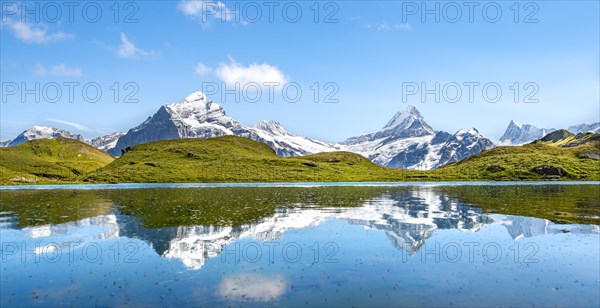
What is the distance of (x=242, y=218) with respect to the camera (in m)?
58.0

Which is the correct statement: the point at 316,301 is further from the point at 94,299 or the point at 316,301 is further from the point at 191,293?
the point at 94,299

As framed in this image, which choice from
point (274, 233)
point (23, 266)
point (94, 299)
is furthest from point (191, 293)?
point (274, 233)

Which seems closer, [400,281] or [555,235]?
[400,281]

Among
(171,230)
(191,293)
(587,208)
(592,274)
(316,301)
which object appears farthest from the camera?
(587,208)

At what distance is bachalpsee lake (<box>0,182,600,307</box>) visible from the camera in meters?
23.6

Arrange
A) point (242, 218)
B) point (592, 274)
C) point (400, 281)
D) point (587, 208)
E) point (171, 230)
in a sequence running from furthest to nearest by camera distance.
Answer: point (587, 208) < point (242, 218) < point (171, 230) < point (592, 274) < point (400, 281)

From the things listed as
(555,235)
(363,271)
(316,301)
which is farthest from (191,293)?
(555,235)

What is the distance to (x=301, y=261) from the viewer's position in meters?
32.6

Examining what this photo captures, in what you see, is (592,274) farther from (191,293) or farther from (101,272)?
(101,272)

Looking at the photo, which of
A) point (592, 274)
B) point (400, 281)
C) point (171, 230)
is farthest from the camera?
point (171, 230)

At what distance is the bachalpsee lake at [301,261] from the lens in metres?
23.6

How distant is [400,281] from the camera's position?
87.8ft

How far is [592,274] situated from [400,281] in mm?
14184

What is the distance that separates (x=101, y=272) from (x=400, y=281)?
21315 mm
